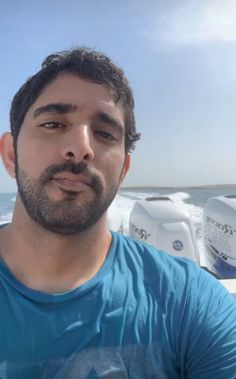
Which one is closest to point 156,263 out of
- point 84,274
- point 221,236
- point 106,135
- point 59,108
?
point 84,274

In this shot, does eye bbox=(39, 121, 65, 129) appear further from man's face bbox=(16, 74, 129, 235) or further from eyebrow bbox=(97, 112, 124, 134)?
eyebrow bbox=(97, 112, 124, 134)

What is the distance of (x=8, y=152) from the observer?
3.92 feet

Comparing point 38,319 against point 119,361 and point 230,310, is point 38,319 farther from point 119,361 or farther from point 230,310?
point 230,310

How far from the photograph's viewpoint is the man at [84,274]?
917mm

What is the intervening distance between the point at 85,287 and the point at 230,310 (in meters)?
0.42

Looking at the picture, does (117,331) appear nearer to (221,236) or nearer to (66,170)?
(66,170)

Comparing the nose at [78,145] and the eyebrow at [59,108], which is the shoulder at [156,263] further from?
the eyebrow at [59,108]

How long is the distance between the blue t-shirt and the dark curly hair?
0.50 meters

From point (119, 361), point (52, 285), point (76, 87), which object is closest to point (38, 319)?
point (52, 285)

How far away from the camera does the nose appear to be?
99 centimetres

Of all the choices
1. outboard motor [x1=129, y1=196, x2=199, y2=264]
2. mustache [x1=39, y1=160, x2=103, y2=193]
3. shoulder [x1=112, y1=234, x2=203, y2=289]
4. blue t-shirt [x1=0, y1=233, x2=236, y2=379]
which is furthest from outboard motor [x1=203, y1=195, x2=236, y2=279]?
mustache [x1=39, y1=160, x2=103, y2=193]

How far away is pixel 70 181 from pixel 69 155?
0.24ft

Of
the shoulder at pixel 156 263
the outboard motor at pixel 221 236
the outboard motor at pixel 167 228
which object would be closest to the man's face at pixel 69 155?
the shoulder at pixel 156 263

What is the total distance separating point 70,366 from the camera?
0.90 m
